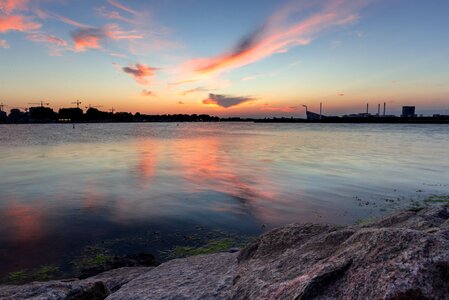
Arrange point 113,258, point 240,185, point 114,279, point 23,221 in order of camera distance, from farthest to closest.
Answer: point 240,185 < point 23,221 < point 113,258 < point 114,279

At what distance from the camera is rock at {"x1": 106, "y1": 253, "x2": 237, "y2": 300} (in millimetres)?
5809

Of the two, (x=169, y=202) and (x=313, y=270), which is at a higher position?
(x=313, y=270)

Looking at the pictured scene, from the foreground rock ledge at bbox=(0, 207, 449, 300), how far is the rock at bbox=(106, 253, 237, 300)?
0.06 feet

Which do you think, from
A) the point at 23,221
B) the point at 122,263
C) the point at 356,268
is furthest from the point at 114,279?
the point at 23,221

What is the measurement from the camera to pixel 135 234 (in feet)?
45.0

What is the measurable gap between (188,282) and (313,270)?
2.95 m

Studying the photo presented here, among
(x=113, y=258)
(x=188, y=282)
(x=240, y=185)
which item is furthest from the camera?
(x=240, y=185)

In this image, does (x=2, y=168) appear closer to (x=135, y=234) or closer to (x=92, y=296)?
(x=135, y=234)

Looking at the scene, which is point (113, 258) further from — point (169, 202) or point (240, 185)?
point (240, 185)

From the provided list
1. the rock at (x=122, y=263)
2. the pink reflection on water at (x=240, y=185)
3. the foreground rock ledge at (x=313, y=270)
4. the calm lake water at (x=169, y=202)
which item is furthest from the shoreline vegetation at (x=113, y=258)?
the pink reflection on water at (x=240, y=185)

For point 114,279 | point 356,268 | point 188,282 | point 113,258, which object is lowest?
point 113,258

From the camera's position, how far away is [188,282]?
6523mm

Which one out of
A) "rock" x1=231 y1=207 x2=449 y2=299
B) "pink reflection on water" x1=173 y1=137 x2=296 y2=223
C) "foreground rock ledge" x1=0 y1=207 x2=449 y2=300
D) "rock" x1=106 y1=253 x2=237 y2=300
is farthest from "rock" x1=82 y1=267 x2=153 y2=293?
"pink reflection on water" x1=173 y1=137 x2=296 y2=223

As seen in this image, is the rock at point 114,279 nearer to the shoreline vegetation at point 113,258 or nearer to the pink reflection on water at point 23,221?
the shoreline vegetation at point 113,258
